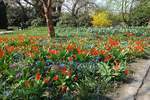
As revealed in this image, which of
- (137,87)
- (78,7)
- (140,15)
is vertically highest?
(78,7)

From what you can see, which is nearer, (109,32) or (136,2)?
(109,32)

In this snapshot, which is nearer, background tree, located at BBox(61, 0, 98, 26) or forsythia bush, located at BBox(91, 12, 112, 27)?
forsythia bush, located at BBox(91, 12, 112, 27)

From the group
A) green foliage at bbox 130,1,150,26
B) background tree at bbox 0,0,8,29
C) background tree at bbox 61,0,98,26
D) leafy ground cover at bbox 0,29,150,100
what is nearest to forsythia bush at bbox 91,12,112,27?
green foliage at bbox 130,1,150,26

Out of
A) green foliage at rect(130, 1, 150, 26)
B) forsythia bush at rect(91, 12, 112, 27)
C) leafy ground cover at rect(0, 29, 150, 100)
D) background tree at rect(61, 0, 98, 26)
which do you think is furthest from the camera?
background tree at rect(61, 0, 98, 26)

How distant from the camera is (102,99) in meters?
5.62

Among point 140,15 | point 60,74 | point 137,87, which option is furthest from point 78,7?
point 60,74

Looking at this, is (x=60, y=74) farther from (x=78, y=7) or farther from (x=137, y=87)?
(x=78, y=7)

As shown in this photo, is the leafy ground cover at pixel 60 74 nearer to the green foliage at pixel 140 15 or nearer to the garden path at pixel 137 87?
the garden path at pixel 137 87

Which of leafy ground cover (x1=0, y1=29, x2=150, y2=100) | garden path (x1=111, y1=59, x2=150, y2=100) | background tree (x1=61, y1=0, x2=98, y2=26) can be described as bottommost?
garden path (x1=111, y1=59, x2=150, y2=100)

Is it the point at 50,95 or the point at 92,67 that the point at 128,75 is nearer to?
the point at 92,67

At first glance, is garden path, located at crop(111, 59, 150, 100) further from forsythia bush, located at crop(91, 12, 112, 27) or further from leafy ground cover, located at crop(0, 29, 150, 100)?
forsythia bush, located at crop(91, 12, 112, 27)

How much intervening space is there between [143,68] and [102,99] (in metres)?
2.65

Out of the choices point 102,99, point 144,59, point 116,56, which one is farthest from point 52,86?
point 144,59

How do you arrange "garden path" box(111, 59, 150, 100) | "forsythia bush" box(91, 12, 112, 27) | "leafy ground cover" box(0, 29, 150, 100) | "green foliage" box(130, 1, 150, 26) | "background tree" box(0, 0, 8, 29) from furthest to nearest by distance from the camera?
→ 1. "background tree" box(0, 0, 8, 29)
2. "green foliage" box(130, 1, 150, 26)
3. "forsythia bush" box(91, 12, 112, 27)
4. "garden path" box(111, 59, 150, 100)
5. "leafy ground cover" box(0, 29, 150, 100)
